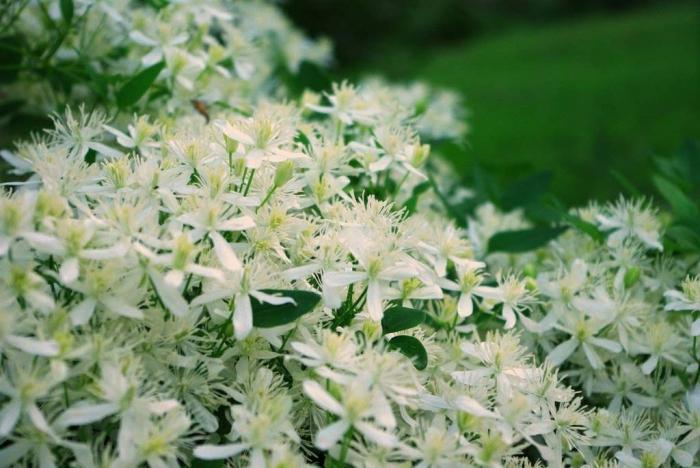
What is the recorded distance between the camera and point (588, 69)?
7.45m

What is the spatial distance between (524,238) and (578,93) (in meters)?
5.17

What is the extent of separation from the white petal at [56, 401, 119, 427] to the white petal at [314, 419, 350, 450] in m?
0.24

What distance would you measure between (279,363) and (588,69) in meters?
7.06

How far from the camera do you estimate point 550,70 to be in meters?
7.71

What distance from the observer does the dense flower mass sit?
0.89 meters

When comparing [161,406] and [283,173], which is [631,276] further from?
[161,406]

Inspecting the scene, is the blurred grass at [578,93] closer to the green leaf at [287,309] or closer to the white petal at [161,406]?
the green leaf at [287,309]

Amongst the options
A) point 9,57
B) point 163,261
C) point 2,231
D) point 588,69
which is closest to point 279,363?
point 163,261

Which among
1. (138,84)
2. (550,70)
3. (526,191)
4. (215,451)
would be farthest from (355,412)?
(550,70)

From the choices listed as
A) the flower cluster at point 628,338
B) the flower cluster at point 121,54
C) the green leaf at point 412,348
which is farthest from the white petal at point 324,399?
the flower cluster at point 121,54

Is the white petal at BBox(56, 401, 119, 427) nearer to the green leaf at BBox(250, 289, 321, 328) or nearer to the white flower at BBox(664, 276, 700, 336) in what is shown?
the green leaf at BBox(250, 289, 321, 328)

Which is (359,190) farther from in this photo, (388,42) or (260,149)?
(388,42)

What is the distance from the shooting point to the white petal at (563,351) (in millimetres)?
1256

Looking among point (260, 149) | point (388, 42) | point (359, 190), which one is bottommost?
point (388, 42)
